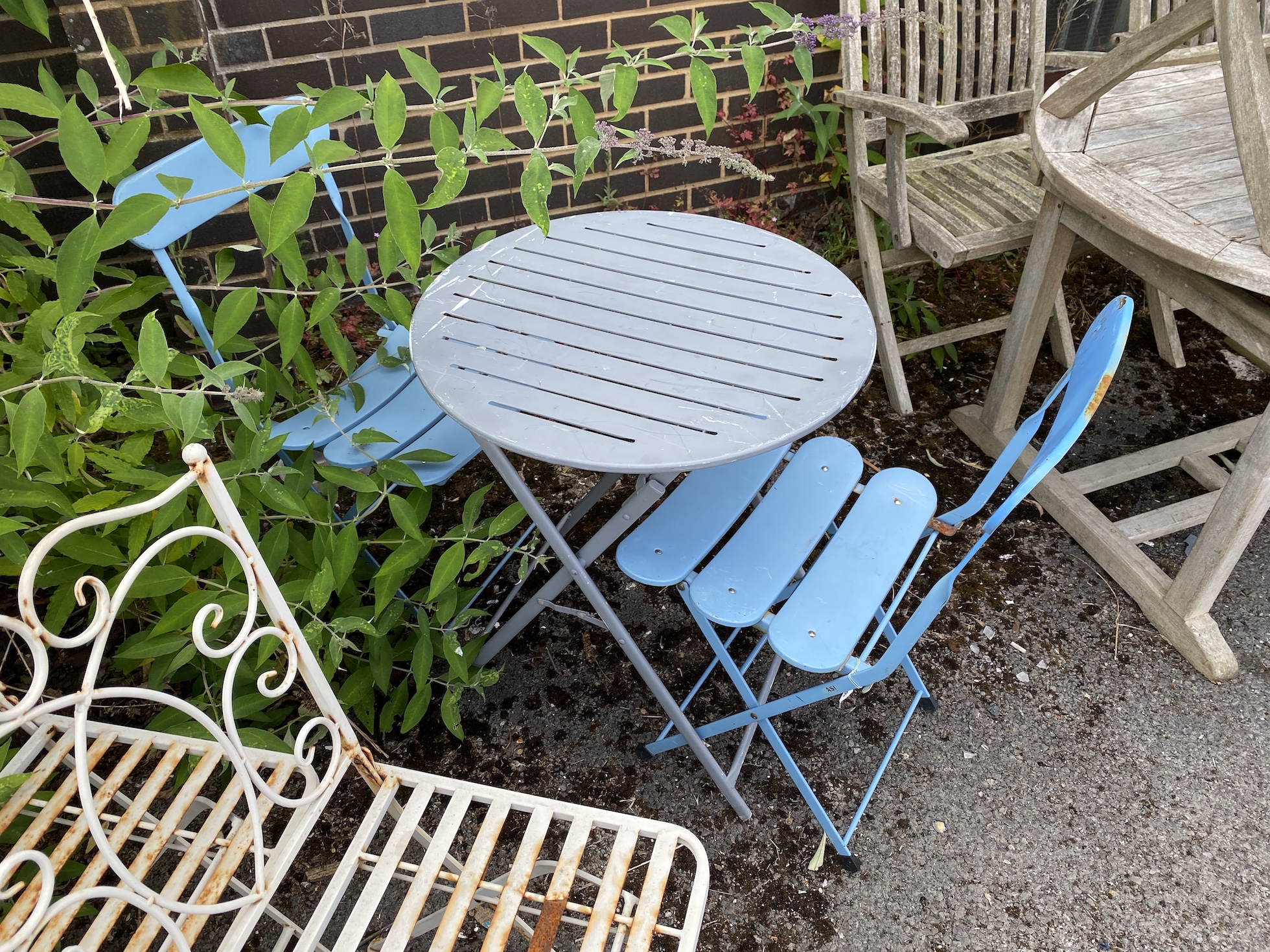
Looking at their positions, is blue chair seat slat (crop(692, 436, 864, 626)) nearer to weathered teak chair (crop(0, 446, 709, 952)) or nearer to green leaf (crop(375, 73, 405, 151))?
weathered teak chair (crop(0, 446, 709, 952))

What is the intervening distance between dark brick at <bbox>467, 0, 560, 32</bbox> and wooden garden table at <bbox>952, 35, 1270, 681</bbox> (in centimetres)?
171

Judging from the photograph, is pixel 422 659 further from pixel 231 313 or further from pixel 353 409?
pixel 231 313

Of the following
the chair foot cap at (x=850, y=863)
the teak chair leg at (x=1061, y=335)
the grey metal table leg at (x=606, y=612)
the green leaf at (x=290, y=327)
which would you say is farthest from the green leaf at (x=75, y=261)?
the teak chair leg at (x=1061, y=335)

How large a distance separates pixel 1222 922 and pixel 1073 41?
12.0ft

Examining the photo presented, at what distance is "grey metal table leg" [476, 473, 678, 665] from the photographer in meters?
1.78

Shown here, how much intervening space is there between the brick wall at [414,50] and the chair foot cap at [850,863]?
8.25ft

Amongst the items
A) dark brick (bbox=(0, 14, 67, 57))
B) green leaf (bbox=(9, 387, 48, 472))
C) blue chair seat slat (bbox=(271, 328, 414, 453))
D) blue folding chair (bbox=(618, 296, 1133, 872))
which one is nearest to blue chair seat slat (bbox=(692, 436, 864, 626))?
blue folding chair (bbox=(618, 296, 1133, 872))

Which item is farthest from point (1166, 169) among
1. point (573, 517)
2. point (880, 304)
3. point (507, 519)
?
point (507, 519)

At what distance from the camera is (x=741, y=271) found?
2.12 m

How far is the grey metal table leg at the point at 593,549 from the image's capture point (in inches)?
70.1

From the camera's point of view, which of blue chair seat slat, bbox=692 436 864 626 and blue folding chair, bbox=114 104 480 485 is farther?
blue folding chair, bbox=114 104 480 485

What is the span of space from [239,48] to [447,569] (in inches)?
77.3

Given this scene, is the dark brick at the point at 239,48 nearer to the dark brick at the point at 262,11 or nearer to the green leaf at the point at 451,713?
the dark brick at the point at 262,11

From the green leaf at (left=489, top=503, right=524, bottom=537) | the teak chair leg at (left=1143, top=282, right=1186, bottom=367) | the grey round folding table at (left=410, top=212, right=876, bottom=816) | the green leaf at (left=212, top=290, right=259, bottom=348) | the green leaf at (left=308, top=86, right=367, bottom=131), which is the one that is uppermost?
the green leaf at (left=308, top=86, right=367, bottom=131)
